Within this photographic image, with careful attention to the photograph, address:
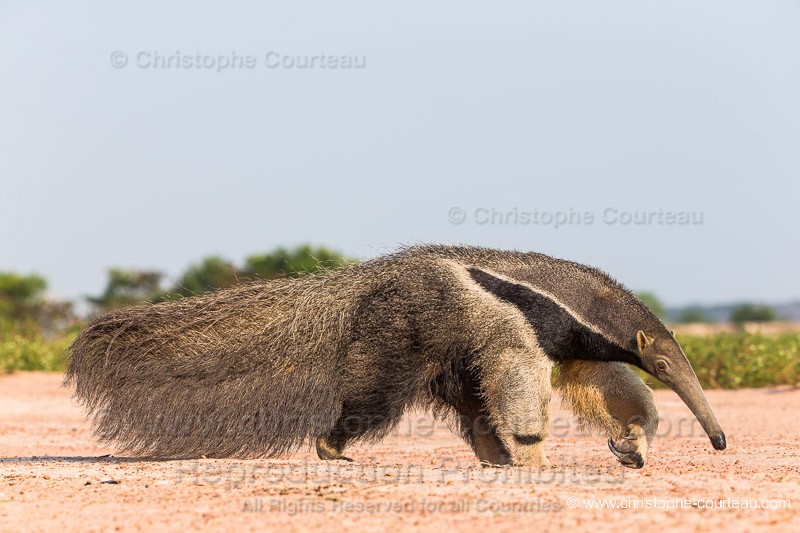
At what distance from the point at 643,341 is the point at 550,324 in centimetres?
85

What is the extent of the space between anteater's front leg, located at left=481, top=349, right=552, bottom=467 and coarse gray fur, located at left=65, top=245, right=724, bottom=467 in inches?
0.4

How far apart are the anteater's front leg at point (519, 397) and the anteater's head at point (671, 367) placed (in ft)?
3.05

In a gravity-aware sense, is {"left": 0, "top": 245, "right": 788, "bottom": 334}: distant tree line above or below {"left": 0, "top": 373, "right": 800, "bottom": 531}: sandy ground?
above

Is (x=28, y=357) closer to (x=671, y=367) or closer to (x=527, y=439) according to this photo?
(x=527, y=439)

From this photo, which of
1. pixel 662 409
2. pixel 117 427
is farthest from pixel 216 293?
pixel 662 409

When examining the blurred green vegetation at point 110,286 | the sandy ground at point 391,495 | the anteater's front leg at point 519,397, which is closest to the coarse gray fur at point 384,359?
the anteater's front leg at point 519,397

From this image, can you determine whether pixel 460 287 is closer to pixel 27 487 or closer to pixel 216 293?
pixel 216 293

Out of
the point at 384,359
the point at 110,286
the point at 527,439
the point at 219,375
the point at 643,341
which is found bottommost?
the point at 527,439

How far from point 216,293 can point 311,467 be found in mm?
2057

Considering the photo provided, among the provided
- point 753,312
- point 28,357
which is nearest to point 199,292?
point 28,357

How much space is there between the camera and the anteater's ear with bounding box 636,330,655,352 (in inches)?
322

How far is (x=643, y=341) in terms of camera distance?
8.23 meters

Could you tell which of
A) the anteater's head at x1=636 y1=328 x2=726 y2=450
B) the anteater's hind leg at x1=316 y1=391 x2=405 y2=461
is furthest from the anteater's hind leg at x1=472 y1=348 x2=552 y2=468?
the anteater's head at x1=636 y1=328 x2=726 y2=450

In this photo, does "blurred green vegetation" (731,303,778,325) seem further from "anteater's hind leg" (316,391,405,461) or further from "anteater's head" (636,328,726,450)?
"anteater's hind leg" (316,391,405,461)
